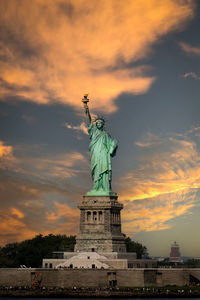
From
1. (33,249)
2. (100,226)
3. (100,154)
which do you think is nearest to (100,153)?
(100,154)

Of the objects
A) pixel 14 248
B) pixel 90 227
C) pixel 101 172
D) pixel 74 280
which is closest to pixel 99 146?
pixel 101 172

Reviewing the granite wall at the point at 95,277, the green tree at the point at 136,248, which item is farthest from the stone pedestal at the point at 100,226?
the green tree at the point at 136,248

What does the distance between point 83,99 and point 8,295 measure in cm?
2684

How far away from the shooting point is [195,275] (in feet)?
177

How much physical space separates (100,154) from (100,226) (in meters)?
9.36

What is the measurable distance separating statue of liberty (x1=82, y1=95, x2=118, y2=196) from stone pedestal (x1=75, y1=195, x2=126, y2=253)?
5.13ft

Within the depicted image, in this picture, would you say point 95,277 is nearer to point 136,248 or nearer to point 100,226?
point 100,226

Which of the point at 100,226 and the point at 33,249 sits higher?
the point at 33,249

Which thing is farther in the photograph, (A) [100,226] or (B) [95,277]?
(A) [100,226]

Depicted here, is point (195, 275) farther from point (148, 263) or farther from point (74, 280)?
point (74, 280)

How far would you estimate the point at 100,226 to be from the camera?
61.2 meters

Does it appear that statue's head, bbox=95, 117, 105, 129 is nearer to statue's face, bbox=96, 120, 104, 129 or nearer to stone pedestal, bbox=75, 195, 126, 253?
statue's face, bbox=96, 120, 104, 129

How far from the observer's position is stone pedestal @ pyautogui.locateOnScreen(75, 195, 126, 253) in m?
60.0

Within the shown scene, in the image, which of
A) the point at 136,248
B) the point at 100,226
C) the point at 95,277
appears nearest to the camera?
the point at 95,277
